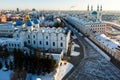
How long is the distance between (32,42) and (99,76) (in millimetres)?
15008

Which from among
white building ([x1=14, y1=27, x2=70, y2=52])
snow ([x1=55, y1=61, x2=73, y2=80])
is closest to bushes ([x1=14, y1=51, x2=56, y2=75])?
snow ([x1=55, y1=61, x2=73, y2=80])

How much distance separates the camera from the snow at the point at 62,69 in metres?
23.0

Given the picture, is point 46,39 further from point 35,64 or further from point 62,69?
point 35,64

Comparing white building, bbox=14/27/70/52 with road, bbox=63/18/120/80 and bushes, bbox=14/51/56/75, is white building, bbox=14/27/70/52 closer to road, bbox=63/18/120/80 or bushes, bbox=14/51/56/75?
road, bbox=63/18/120/80

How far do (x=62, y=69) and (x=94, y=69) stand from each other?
436cm

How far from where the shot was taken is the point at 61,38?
32.3m

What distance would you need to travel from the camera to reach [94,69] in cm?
2514

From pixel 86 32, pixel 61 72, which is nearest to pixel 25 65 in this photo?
pixel 61 72

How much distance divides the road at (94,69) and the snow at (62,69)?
870mm

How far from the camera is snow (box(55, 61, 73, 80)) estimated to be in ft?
75.4

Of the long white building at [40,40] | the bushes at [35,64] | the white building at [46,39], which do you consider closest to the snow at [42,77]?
the bushes at [35,64]

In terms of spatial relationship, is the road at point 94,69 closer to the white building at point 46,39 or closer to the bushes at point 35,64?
the bushes at point 35,64

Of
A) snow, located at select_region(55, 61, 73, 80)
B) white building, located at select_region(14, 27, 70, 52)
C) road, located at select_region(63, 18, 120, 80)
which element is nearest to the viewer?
road, located at select_region(63, 18, 120, 80)

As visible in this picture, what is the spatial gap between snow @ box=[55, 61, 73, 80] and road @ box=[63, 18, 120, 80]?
87cm
